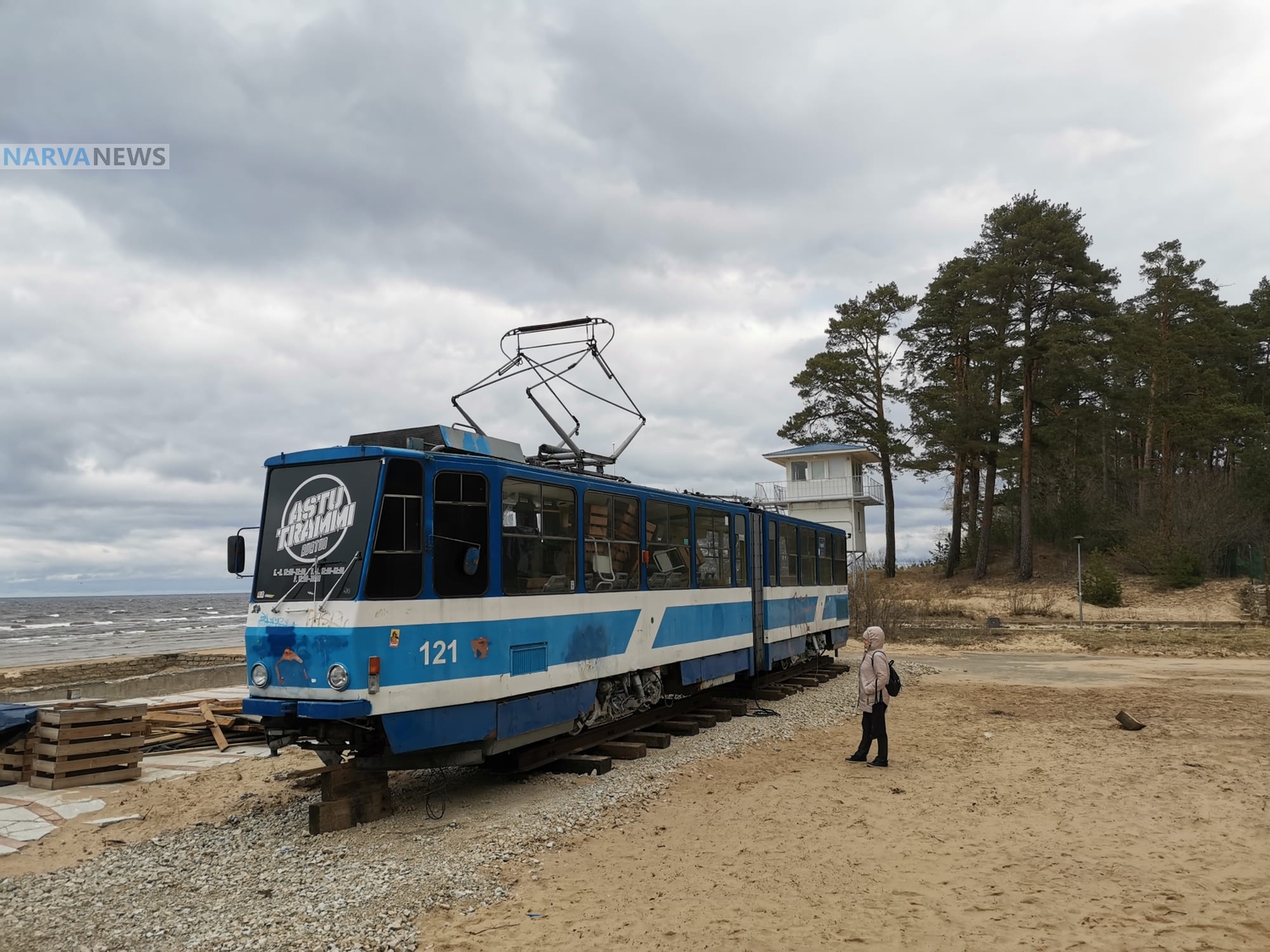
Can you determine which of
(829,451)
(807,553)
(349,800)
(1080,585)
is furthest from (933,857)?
(829,451)

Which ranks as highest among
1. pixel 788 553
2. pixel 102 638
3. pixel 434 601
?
pixel 788 553

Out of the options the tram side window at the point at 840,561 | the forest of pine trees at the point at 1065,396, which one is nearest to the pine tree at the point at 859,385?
the forest of pine trees at the point at 1065,396

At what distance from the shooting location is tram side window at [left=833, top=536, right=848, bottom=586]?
19.6 m

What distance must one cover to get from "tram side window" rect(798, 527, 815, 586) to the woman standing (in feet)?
21.9

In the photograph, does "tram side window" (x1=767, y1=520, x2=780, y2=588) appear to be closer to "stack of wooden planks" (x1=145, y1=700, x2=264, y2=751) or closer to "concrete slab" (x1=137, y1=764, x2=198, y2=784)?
"stack of wooden planks" (x1=145, y1=700, x2=264, y2=751)

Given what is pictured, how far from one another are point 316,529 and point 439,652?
1491 millimetres

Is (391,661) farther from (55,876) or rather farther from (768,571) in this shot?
(768,571)

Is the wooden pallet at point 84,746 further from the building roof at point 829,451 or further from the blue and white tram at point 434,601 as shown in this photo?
the building roof at point 829,451

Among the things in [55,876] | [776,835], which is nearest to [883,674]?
[776,835]

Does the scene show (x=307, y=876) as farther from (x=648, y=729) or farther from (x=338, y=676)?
(x=648, y=729)

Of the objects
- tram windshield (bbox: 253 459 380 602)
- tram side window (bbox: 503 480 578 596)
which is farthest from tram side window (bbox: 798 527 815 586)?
tram windshield (bbox: 253 459 380 602)

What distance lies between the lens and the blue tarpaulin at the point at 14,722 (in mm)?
9461

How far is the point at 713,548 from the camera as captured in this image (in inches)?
512

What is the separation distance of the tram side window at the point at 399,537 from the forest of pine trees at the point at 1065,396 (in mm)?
35654
